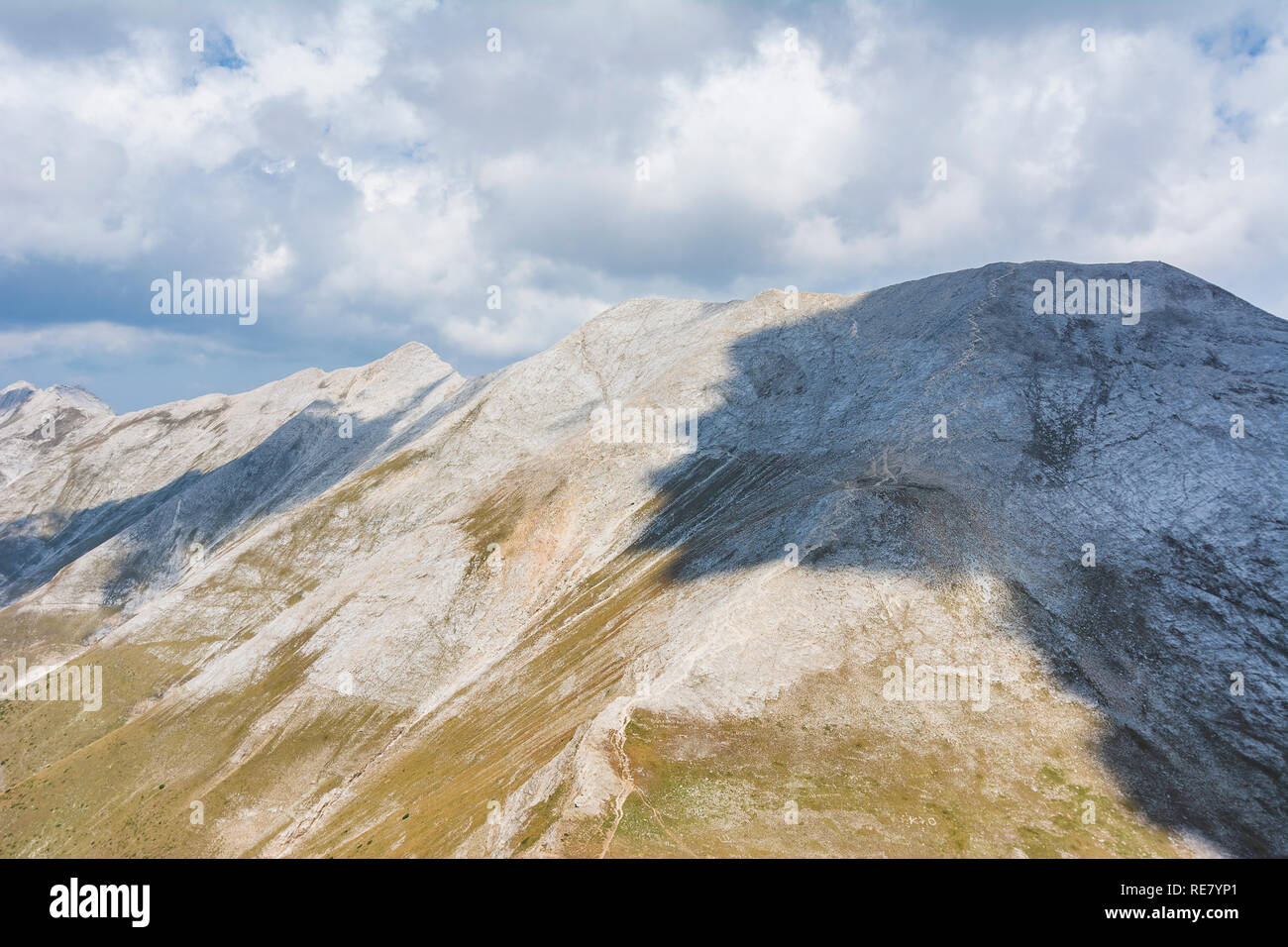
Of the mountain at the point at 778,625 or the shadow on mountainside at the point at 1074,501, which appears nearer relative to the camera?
the mountain at the point at 778,625

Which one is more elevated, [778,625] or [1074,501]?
[1074,501]

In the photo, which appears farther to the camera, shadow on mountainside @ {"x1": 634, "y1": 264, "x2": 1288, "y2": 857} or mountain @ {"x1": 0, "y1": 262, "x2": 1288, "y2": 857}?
shadow on mountainside @ {"x1": 634, "y1": 264, "x2": 1288, "y2": 857}

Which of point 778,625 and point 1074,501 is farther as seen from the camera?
point 1074,501

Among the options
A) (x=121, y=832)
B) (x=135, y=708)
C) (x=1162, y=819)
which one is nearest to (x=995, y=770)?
(x=1162, y=819)
